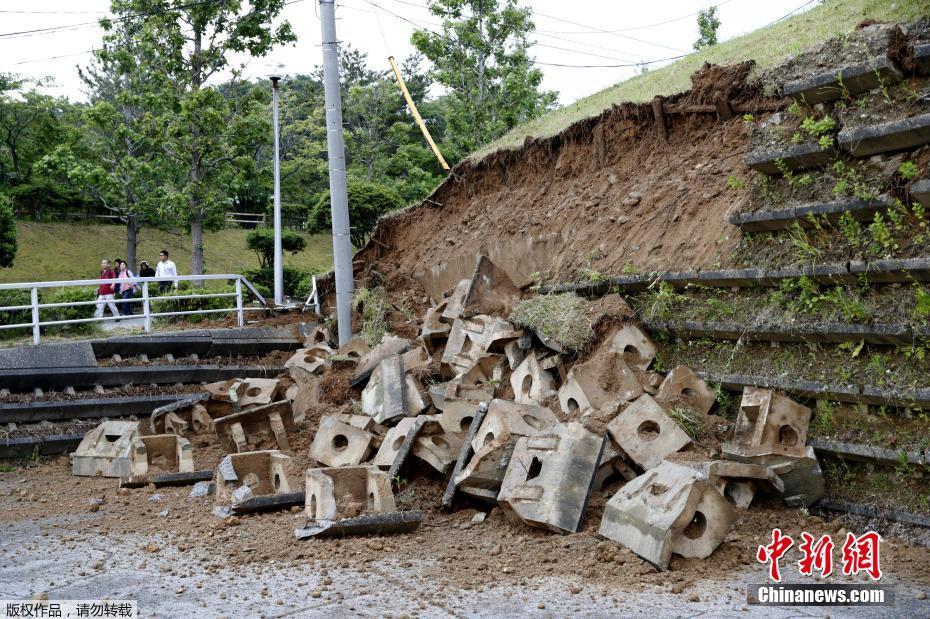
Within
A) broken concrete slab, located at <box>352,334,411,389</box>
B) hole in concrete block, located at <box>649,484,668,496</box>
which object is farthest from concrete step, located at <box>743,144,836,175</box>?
broken concrete slab, located at <box>352,334,411,389</box>

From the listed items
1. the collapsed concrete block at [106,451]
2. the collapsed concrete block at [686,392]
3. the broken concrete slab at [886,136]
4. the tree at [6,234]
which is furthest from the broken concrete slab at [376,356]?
the tree at [6,234]

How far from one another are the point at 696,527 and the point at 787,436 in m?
1.55

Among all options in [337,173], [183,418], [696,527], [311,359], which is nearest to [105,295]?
[311,359]

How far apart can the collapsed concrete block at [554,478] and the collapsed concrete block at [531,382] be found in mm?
1860

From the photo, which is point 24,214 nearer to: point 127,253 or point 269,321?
point 127,253

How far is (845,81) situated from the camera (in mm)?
8203

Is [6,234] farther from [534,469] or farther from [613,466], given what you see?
[613,466]

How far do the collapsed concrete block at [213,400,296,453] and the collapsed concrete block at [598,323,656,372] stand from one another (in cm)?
432

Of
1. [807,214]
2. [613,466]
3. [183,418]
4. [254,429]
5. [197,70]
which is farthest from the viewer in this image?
[197,70]

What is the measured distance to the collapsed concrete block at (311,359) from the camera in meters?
13.8

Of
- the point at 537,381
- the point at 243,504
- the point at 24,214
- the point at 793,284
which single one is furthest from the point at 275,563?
the point at 24,214

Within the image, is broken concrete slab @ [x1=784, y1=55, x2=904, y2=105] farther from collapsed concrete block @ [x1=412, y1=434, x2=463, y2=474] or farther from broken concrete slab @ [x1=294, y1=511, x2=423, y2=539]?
broken concrete slab @ [x1=294, y1=511, x2=423, y2=539]

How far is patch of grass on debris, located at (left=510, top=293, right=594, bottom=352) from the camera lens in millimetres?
9414

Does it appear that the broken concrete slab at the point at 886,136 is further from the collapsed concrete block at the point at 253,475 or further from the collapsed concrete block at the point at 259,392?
the collapsed concrete block at the point at 259,392
